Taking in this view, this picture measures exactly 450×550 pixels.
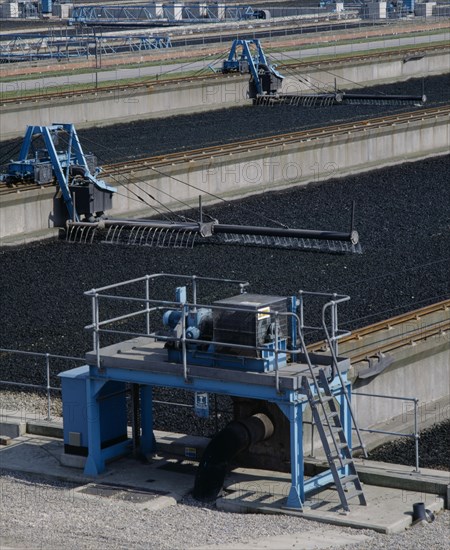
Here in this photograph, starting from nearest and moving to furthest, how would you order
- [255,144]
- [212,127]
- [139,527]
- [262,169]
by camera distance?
1. [139,527]
2. [262,169]
3. [255,144]
4. [212,127]

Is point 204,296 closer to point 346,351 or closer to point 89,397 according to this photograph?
point 346,351

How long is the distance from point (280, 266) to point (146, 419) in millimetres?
9711

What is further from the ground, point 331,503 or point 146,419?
point 146,419

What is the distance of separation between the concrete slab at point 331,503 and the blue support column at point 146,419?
111cm

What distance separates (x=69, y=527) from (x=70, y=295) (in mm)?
9783

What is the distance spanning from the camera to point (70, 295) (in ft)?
66.8

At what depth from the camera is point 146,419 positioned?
1273cm

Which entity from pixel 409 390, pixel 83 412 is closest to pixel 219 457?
pixel 83 412

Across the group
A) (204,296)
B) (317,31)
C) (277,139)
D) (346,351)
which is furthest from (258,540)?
(317,31)

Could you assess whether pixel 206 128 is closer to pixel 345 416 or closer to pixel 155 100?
pixel 155 100

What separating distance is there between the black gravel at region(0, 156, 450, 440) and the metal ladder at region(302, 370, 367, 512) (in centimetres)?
279

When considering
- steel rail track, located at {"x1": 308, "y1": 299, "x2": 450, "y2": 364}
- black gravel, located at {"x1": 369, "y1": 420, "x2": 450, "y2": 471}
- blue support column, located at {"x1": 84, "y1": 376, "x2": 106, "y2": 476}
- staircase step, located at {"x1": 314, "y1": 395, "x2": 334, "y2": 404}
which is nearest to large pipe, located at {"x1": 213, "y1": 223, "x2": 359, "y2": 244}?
steel rail track, located at {"x1": 308, "y1": 299, "x2": 450, "y2": 364}

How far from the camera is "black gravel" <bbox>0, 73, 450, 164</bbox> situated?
3234cm

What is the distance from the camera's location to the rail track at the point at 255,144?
2772 centimetres
